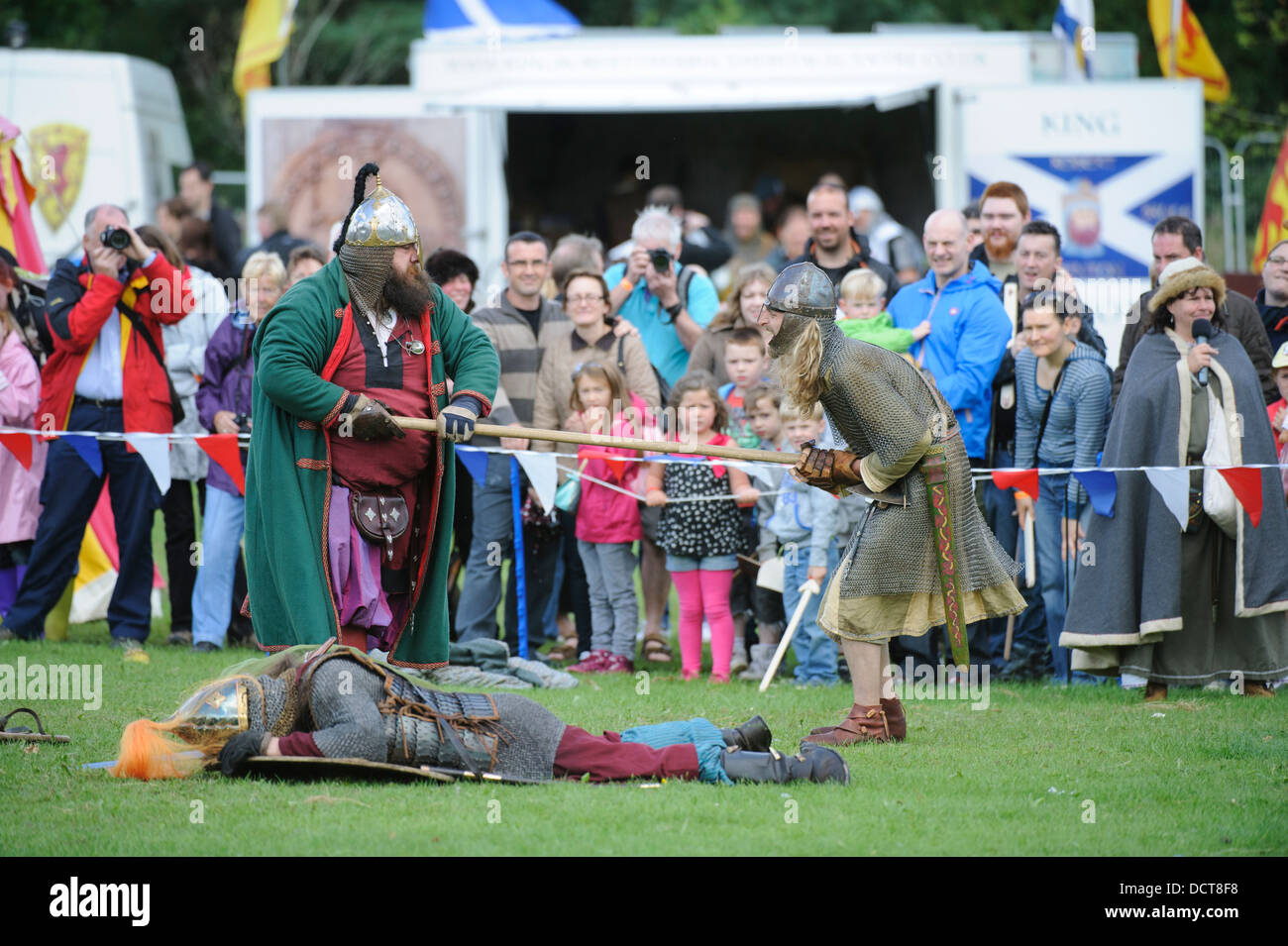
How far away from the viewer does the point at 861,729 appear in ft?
22.3

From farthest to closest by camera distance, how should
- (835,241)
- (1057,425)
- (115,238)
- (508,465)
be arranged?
1. (835,241)
2. (508,465)
3. (115,238)
4. (1057,425)

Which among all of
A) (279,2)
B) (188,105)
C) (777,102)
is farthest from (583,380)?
(188,105)

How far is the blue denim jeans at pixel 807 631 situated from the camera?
864 cm

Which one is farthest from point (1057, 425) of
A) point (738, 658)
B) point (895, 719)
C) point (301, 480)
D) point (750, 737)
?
point (301, 480)

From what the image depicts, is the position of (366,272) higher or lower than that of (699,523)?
higher

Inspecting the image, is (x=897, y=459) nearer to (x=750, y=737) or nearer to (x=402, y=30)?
(x=750, y=737)

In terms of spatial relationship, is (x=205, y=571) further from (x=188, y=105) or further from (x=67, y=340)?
(x=188, y=105)

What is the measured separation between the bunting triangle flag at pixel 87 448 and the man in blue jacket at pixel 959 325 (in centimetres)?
442

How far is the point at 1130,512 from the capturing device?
795cm

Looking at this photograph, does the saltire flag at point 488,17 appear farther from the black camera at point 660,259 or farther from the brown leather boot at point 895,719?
the brown leather boot at point 895,719

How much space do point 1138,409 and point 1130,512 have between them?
493mm

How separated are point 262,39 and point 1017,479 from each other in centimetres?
1133

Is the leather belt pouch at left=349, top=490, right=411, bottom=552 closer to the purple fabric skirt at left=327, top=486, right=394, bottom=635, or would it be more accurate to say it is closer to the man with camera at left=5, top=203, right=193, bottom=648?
the purple fabric skirt at left=327, top=486, right=394, bottom=635

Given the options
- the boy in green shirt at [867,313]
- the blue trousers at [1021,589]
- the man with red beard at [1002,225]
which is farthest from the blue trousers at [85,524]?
the man with red beard at [1002,225]
